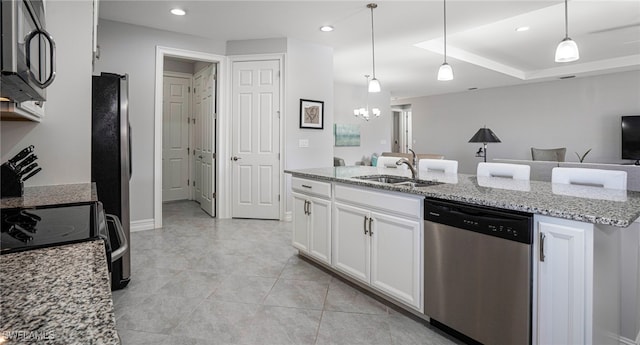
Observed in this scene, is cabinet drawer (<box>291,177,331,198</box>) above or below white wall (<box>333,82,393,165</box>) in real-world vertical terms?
below

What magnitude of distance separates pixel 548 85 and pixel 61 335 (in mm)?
9869

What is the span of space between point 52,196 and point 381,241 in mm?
1863

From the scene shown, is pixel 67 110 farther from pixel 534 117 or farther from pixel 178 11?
pixel 534 117

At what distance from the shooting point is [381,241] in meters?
2.22

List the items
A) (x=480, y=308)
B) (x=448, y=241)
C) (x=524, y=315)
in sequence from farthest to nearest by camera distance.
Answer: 1. (x=448, y=241)
2. (x=480, y=308)
3. (x=524, y=315)

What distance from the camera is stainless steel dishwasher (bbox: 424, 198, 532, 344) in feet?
4.97

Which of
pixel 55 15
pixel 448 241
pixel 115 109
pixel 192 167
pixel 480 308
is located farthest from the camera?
pixel 192 167

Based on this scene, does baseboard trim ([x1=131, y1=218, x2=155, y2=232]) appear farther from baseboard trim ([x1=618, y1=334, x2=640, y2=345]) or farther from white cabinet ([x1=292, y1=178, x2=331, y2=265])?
baseboard trim ([x1=618, y1=334, x2=640, y2=345])

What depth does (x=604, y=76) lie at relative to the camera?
7.20 metres

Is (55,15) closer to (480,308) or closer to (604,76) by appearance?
(480,308)

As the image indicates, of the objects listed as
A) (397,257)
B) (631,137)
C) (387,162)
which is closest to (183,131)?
(387,162)

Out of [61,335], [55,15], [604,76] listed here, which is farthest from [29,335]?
[604,76]

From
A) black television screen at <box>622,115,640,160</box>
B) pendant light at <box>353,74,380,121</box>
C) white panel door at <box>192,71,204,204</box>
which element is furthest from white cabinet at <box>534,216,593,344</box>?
black television screen at <box>622,115,640,160</box>

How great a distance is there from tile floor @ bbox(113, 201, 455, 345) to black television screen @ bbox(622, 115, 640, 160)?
297 inches
